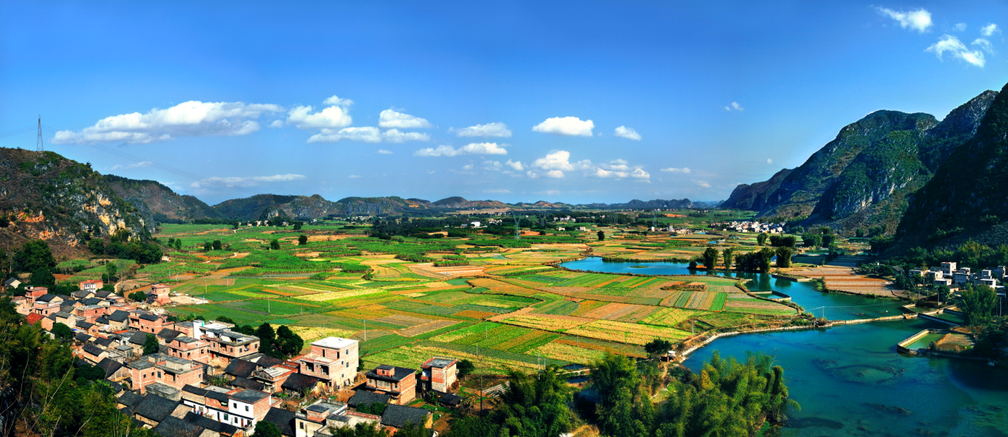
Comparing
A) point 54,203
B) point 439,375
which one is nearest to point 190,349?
point 439,375

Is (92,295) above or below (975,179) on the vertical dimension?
below

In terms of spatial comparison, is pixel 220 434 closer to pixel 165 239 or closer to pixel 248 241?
pixel 248 241

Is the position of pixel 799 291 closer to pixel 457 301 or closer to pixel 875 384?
pixel 875 384

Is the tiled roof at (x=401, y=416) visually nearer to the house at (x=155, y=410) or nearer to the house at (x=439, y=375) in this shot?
the house at (x=439, y=375)

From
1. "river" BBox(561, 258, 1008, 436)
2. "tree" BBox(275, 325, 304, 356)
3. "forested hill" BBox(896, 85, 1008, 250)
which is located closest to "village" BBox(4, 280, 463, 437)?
"tree" BBox(275, 325, 304, 356)

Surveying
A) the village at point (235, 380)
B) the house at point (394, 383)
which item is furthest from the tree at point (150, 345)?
the house at point (394, 383)

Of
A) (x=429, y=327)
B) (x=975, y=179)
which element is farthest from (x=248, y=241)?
(x=975, y=179)
